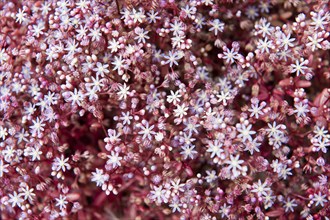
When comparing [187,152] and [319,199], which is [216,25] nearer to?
[187,152]

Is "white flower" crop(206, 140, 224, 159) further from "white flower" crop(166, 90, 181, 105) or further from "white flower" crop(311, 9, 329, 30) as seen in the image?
"white flower" crop(311, 9, 329, 30)

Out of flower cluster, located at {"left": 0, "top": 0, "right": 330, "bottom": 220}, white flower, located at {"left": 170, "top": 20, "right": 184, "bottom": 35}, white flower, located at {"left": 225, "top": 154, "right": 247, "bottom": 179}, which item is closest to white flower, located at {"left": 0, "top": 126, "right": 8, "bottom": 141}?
flower cluster, located at {"left": 0, "top": 0, "right": 330, "bottom": 220}

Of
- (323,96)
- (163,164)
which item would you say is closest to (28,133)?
(163,164)

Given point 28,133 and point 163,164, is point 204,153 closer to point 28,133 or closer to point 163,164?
point 163,164

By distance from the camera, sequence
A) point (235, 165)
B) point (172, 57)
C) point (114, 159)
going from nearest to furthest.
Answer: point (235, 165), point (114, 159), point (172, 57)

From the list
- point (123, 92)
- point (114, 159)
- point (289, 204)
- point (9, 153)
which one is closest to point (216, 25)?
point (123, 92)

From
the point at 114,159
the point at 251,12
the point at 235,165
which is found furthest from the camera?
the point at 251,12

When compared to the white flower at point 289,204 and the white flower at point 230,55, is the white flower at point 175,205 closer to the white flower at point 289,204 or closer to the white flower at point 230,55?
the white flower at point 289,204

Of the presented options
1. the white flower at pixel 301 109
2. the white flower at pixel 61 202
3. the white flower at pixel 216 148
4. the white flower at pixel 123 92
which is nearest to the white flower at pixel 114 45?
the white flower at pixel 123 92
